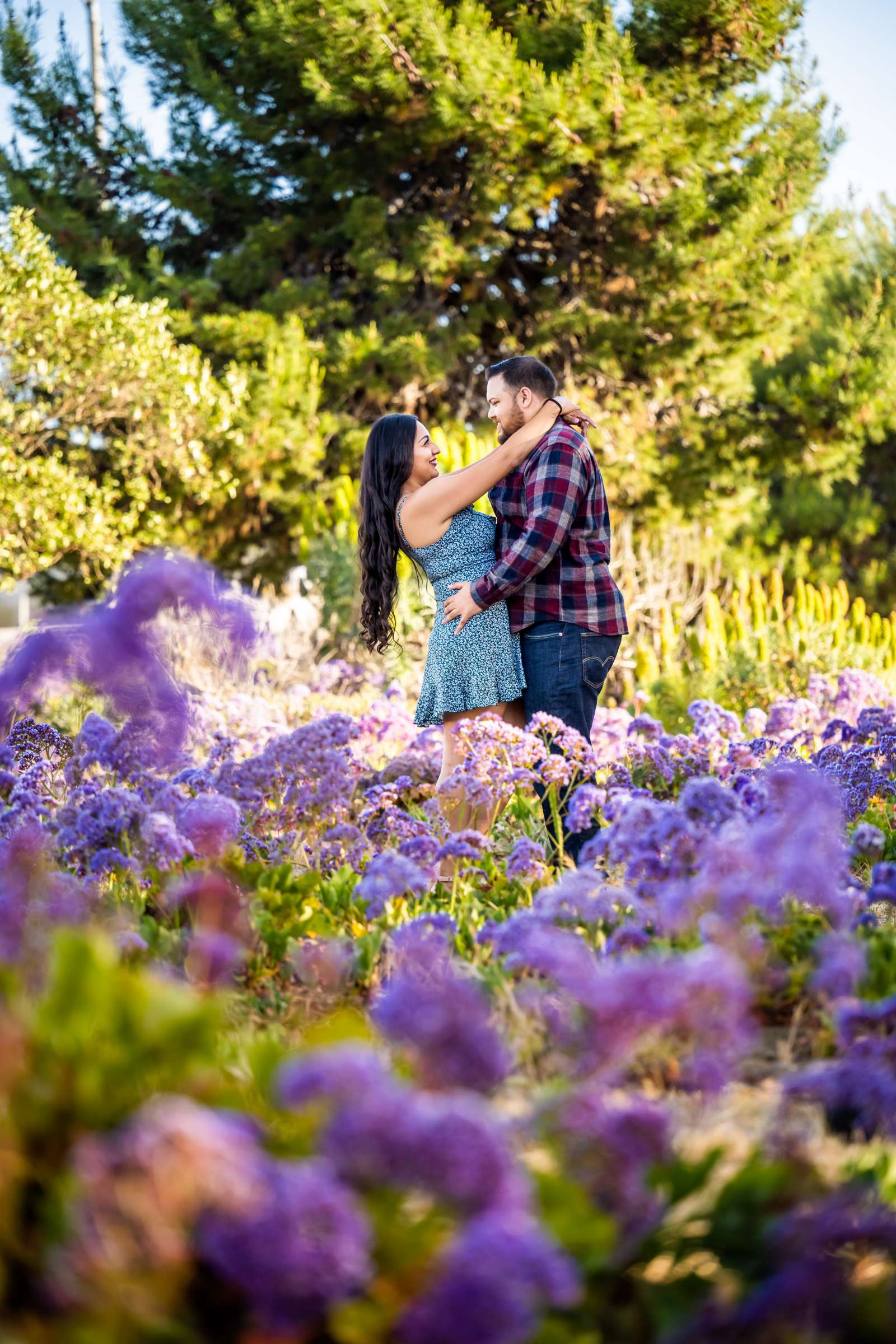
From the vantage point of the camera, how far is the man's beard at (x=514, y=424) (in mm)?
3775

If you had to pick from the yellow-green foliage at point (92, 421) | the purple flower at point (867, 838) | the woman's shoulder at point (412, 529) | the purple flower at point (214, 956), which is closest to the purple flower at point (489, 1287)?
the purple flower at point (214, 956)

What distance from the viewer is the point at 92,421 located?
9.39 metres

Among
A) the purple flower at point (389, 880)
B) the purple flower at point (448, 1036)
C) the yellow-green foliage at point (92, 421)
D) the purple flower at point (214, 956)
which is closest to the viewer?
the purple flower at point (448, 1036)

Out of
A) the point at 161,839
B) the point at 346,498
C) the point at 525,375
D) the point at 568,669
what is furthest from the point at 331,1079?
the point at 346,498

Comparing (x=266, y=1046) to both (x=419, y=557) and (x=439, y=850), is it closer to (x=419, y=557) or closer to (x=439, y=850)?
(x=439, y=850)

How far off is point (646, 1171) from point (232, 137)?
1154 cm

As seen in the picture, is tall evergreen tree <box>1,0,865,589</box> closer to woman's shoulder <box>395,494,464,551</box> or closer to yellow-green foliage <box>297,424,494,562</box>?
yellow-green foliage <box>297,424,494,562</box>

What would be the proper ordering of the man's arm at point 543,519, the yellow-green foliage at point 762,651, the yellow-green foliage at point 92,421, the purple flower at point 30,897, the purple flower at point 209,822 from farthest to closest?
the yellow-green foliage at point 92,421, the yellow-green foliage at point 762,651, the man's arm at point 543,519, the purple flower at point 209,822, the purple flower at point 30,897

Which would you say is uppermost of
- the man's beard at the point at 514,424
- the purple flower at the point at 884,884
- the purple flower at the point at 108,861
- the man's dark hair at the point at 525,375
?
the man's dark hair at the point at 525,375

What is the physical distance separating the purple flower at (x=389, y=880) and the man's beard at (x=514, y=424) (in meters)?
1.83

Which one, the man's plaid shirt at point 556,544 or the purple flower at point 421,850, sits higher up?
the man's plaid shirt at point 556,544

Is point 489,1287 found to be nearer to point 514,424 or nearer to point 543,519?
point 543,519

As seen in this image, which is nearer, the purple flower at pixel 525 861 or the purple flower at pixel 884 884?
the purple flower at pixel 884 884

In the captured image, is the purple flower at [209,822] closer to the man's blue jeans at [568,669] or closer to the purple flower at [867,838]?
the man's blue jeans at [568,669]
